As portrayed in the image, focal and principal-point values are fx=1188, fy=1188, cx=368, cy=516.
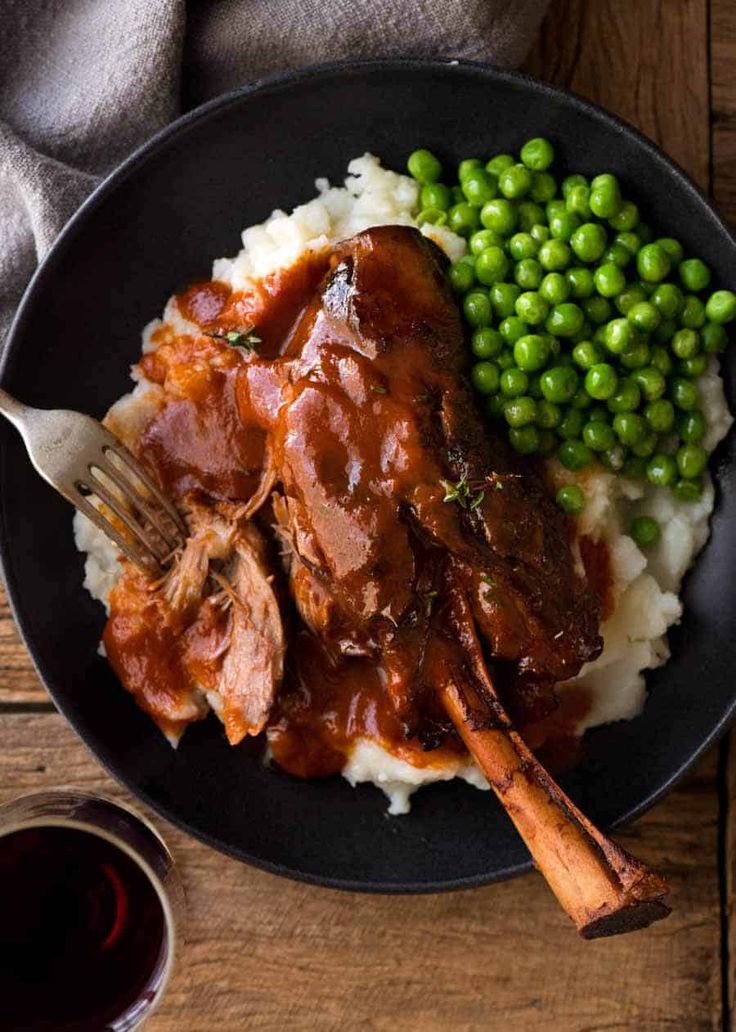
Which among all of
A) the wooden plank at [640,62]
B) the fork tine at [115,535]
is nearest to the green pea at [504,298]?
the wooden plank at [640,62]

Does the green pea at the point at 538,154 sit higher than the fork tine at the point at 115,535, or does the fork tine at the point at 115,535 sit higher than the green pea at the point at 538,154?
the green pea at the point at 538,154

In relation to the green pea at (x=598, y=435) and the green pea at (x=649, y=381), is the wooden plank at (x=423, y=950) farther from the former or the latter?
the green pea at (x=649, y=381)

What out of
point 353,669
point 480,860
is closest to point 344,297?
point 353,669

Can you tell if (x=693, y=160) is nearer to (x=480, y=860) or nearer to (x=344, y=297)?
(x=344, y=297)

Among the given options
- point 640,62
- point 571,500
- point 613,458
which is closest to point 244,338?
point 571,500

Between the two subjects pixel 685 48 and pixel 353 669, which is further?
pixel 685 48

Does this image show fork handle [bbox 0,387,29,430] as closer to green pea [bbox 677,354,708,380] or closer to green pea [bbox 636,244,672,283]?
green pea [bbox 636,244,672,283]
